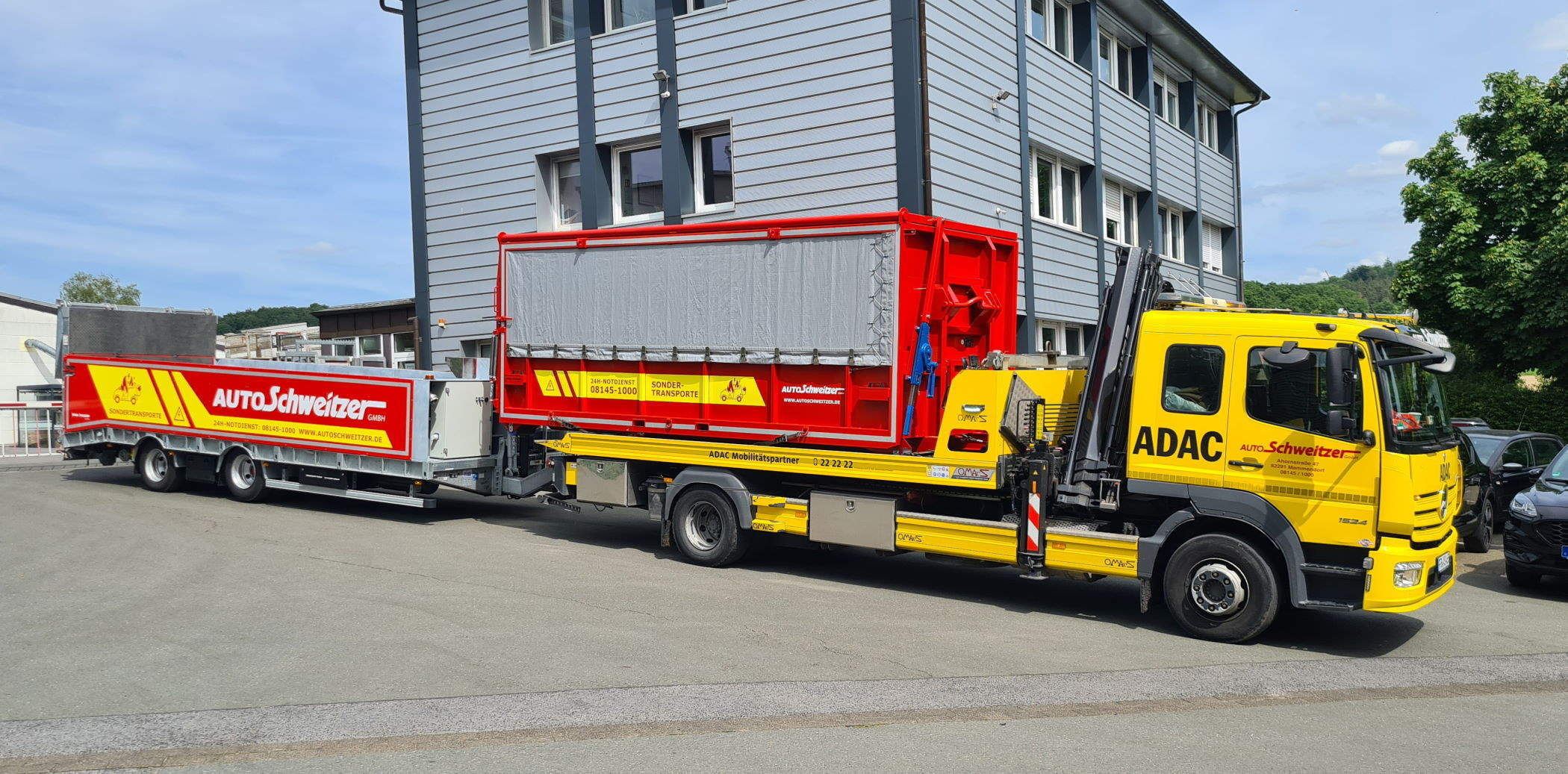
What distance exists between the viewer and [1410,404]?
309 inches

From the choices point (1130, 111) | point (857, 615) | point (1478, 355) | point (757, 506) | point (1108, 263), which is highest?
point (1130, 111)

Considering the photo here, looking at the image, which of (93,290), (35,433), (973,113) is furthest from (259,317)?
(973,113)

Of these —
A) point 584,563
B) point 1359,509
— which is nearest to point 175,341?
point 584,563

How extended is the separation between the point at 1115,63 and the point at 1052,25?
3.26 m

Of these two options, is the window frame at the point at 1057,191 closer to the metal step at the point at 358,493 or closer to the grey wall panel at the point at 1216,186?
the grey wall panel at the point at 1216,186

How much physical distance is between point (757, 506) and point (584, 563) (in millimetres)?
1821

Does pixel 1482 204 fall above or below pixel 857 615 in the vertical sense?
→ above

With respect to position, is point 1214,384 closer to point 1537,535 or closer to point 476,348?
point 1537,535

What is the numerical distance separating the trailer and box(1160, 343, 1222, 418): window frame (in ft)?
0.07

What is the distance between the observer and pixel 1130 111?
21.4 m

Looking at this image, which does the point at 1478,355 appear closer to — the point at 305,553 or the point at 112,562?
the point at 305,553

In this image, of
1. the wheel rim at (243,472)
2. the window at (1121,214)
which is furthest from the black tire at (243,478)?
the window at (1121,214)

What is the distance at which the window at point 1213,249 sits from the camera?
2666 centimetres

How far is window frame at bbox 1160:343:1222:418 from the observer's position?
320 inches
